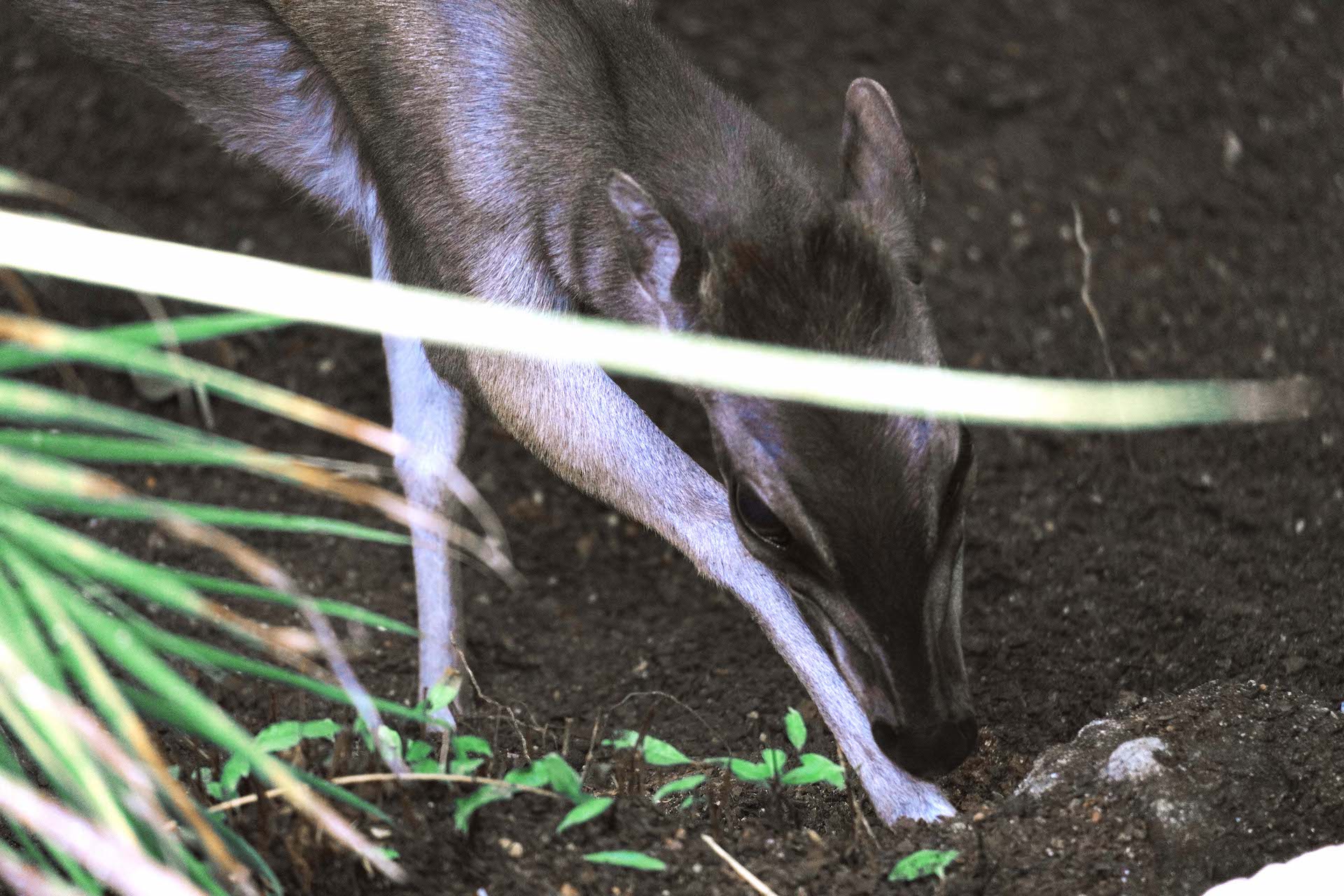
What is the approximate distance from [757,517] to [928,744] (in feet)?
1.83

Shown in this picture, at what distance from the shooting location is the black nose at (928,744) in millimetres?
3045

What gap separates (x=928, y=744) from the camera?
3047mm

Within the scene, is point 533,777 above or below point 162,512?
below

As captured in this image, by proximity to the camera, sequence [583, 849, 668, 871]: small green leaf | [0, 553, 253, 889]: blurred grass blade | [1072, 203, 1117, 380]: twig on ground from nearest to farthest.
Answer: [0, 553, 253, 889]: blurred grass blade, [583, 849, 668, 871]: small green leaf, [1072, 203, 1117, 380]: twig on ground

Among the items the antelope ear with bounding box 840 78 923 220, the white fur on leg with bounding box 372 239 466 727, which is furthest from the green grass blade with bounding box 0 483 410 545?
the white fur on leg with bounding box 372 239 466 727

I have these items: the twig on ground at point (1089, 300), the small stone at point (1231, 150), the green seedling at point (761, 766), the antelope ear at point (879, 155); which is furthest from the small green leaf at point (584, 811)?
the small stone at point (1231, 150)

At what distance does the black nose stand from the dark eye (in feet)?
1.36

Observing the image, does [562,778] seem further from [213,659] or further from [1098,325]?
[1098,325]

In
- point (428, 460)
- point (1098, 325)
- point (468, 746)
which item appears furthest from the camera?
point (1098, 325)

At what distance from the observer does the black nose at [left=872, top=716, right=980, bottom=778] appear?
304 centimetres

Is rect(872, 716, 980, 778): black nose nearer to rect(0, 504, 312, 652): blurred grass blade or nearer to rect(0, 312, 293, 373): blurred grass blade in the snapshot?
rect(0, 504, 312, 652): blurred grass blade

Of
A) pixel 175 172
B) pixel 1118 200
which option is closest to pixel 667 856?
pixel 1118 200

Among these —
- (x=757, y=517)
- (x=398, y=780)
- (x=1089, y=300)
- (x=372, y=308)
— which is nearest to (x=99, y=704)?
(x=398, y=780)

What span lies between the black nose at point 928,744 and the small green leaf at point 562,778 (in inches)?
24.3
